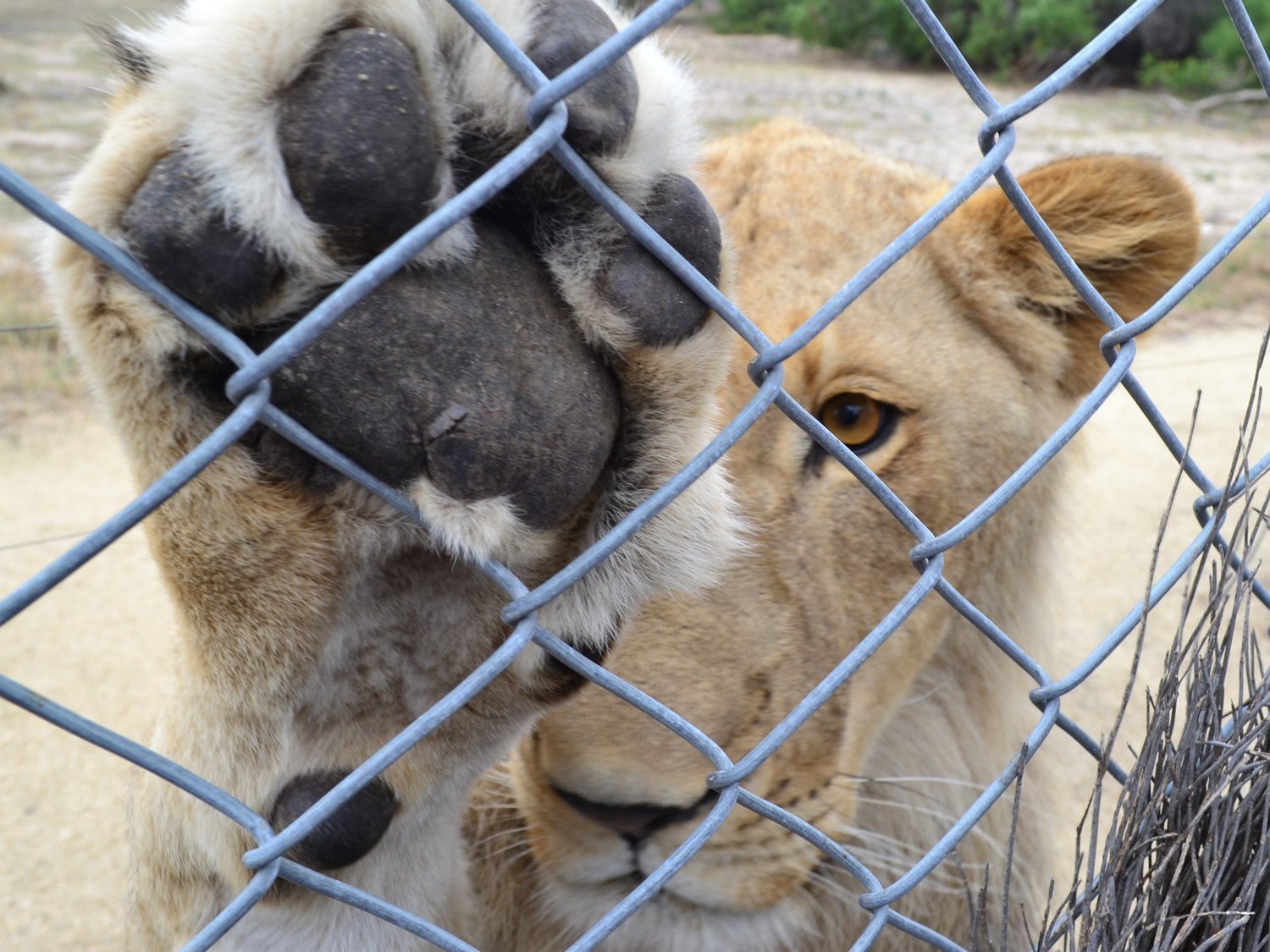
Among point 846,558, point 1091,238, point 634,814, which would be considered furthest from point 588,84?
point 1091,238

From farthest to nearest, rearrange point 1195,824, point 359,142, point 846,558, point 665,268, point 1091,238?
1. point 1091,238
2. point 846,558
3. point 1195,824
4. point 665,268
5. point 359,142

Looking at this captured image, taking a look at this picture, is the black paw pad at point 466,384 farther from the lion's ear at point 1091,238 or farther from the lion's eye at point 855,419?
the lion's ear at point 1091,238

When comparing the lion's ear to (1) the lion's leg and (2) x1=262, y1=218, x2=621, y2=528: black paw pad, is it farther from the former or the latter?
(2) x1=262, y1=218, x2=621, y2=528: black paw pad

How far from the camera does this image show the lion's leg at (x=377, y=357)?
775 mm

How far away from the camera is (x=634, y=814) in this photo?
149 cm

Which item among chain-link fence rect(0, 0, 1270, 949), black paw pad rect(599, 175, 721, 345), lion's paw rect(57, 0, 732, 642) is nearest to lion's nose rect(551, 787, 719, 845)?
chain-link fence rect(0, 0, 1270, 949)

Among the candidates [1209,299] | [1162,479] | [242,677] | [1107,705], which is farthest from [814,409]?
[1209,299]

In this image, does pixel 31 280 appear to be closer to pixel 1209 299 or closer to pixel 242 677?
pixel 242 677

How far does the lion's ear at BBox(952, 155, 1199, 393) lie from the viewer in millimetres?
1992

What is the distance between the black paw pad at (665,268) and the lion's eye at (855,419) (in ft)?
3.16

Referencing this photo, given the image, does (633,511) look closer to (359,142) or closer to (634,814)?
(359,142)

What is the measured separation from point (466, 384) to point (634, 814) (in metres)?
0.84

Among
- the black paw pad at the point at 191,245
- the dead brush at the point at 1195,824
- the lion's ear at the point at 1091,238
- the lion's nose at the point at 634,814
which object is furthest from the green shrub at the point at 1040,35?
the black paw pad at the point at 191,245

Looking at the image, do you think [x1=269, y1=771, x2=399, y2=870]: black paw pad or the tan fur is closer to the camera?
the tan fur
